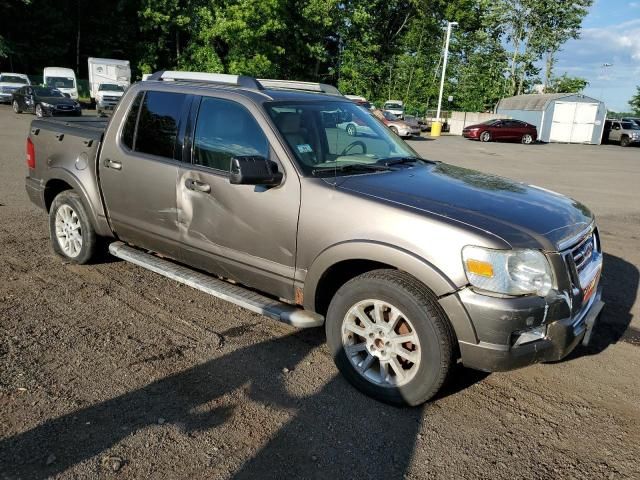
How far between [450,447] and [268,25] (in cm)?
3962

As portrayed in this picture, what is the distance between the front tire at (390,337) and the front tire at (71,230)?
9.20 feet

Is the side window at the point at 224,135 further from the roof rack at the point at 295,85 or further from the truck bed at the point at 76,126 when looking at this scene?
the truck bed at the point at 76,126

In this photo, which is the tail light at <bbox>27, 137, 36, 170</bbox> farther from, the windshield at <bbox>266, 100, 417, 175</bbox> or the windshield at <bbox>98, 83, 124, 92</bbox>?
the windshield at <bbox>98, 83, 124, 92</bbox>

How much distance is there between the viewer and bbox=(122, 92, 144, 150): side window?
4.71m

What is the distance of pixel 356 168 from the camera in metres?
3.85

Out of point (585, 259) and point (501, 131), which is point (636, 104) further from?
point (585, 259)

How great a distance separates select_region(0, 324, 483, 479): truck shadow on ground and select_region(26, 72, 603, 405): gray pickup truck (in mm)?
265

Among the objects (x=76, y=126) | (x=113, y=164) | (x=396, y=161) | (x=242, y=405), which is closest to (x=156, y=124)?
(x=113, y=164)

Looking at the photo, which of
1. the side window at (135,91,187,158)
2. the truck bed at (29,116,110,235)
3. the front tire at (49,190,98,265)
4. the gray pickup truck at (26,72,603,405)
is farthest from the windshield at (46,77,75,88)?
the side window at (135,91,187,158)

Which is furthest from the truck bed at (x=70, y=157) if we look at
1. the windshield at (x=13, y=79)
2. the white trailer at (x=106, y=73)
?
the windshield at (x=13, y=79)

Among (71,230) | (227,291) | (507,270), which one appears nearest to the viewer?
(507,270)

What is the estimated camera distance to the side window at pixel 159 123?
4372 millimetres

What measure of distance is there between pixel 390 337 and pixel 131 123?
2.97 meters

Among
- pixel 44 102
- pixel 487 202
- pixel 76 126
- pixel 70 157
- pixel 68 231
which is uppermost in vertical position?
pixel 76 126
